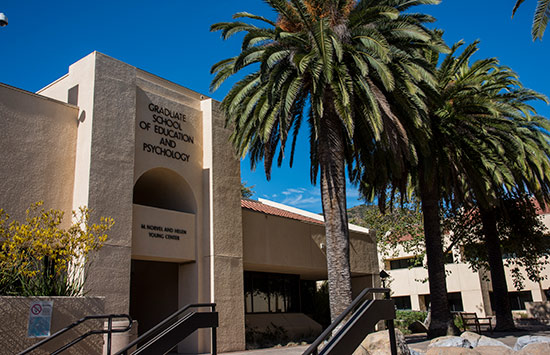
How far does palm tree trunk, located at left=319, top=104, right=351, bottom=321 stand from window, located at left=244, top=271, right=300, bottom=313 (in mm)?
7308

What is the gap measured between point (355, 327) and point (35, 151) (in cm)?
1269

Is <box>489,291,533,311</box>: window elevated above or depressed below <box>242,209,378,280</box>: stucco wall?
below

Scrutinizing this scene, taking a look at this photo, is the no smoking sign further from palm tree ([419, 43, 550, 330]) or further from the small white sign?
palm tree ([419, 43, 550, 330])

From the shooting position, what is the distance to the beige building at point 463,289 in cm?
4450

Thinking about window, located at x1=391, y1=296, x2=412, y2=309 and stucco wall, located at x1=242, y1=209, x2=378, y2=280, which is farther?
window, located at x1=391, y1=296, x2=412, y2=309

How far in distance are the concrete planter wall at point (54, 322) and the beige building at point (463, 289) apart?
34.6 metres

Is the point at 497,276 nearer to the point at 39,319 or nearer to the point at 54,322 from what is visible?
the point at 54,322

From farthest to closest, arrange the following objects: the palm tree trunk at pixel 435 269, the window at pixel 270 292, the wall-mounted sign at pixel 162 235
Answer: the window at pixel 270 292, the palm tree trunk at pixel 435 269, the wall-mounted sign at pixel 162 235

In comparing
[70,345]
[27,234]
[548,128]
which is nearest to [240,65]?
[27,234]

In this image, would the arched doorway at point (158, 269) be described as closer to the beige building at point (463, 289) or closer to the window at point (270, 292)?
the window at point (270, 292)

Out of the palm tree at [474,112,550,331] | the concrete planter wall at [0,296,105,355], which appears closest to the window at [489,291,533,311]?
the palm tree at [474,112,550,331]

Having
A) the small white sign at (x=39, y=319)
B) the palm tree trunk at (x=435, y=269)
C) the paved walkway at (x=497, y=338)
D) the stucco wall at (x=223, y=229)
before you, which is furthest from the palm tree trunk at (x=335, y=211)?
the small white sign at (x=39, y=319)

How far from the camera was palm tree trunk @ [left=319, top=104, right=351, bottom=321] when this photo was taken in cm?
1669

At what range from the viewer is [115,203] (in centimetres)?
1653
